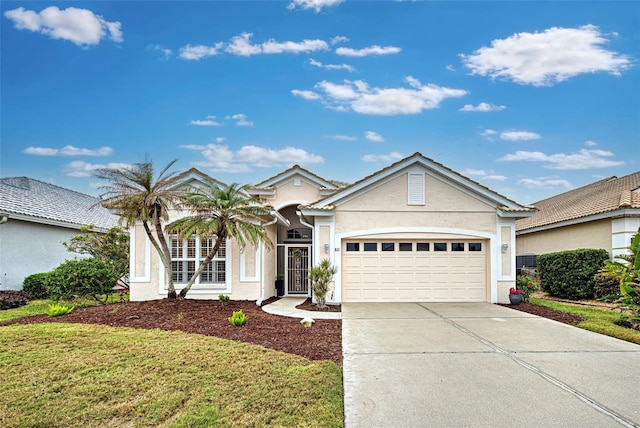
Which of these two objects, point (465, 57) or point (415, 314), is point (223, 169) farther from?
point (415, 314)

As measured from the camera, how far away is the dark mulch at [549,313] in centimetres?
1083

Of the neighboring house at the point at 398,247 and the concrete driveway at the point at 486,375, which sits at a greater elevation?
the neighboring house at the point at 398,247

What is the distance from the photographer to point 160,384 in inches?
222

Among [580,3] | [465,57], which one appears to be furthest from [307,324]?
[580,3]

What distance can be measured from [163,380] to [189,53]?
13.1 m

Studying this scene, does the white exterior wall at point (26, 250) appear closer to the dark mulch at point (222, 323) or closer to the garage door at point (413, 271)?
the dark mulch at point (222, 323)

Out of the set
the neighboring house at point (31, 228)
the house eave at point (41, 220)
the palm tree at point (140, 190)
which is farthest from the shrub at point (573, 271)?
the house eave at point (41, 220)

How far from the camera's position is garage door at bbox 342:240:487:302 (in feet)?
46.5

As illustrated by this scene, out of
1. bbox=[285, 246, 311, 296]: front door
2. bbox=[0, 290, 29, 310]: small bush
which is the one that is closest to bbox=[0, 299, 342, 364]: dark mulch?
bbox=[0, 290, 29, 310]: small bush

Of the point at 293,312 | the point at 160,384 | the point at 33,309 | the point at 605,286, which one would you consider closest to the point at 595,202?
the point at 605,286

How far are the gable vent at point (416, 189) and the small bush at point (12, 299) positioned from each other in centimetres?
1413

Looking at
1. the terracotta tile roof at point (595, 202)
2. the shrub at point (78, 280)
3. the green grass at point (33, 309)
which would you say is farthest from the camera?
the terracotta tile roof at point (595, 202)

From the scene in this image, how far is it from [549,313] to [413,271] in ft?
14.0

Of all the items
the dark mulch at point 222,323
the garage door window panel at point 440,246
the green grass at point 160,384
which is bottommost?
the dark mulch at point 222,323
